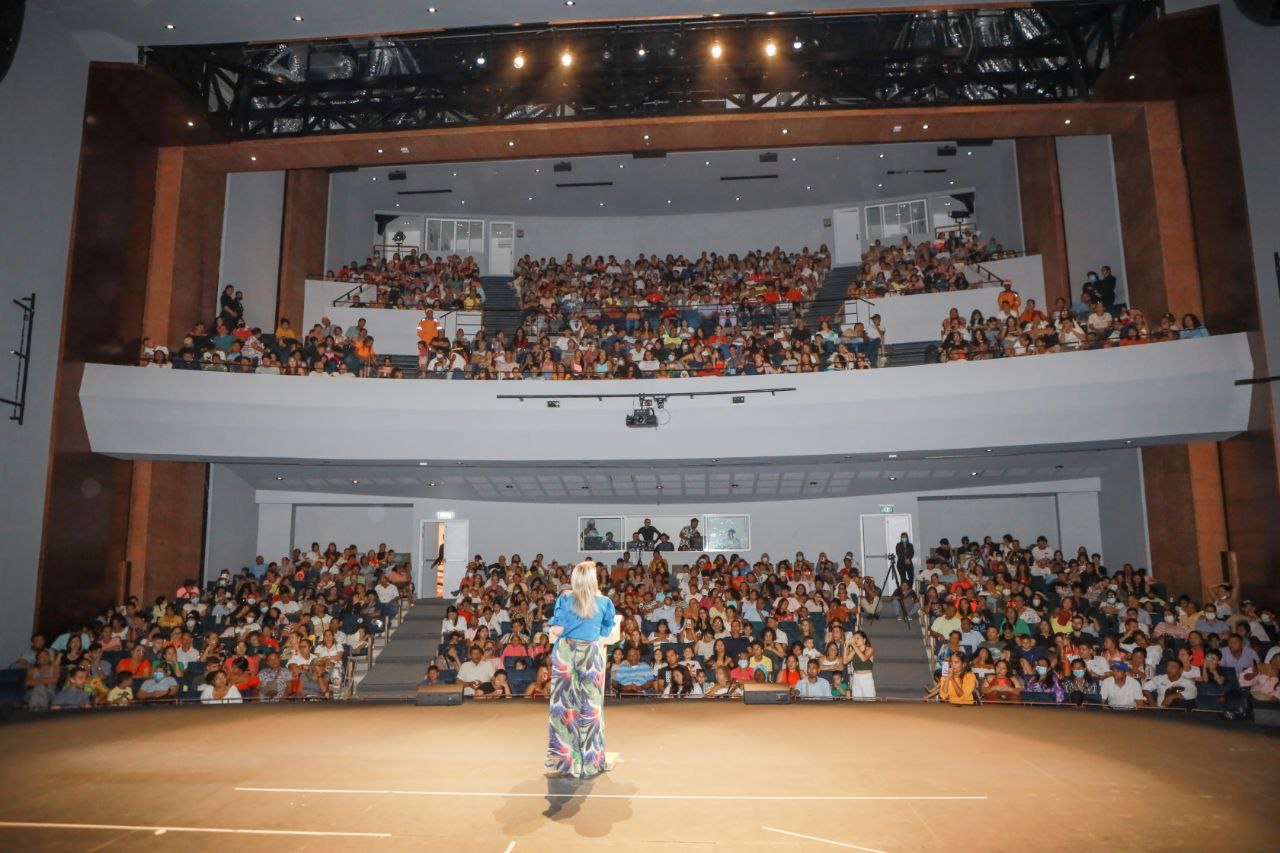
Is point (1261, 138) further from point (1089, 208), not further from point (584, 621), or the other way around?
point (584, 621)

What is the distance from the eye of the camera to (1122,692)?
8.70 meters

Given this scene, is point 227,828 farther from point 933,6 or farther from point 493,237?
point 493,237

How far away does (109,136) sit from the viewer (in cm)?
1250

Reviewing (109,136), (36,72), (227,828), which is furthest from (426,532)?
(227,828)

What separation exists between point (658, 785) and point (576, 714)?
63 cm

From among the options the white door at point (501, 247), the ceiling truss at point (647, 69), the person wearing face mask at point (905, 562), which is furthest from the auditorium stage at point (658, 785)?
the white door at point (501, 247)

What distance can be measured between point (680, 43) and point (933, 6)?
3716mm

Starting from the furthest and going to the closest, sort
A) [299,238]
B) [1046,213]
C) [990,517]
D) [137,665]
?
[990,517]
[299,238]
[1046,213]
[137,665]

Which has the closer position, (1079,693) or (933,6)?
(1079,693)

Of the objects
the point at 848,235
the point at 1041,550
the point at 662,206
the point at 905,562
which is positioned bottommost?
the point at 905,562

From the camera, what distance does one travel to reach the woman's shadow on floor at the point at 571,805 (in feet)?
13.6

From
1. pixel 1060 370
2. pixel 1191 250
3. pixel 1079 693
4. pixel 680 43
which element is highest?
pixel 680 43

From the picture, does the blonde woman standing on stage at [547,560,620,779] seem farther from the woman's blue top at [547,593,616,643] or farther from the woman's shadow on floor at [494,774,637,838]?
the woman's shadow on floor at [494,774,637,838]

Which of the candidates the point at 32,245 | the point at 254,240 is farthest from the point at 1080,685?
the point at 254,240
